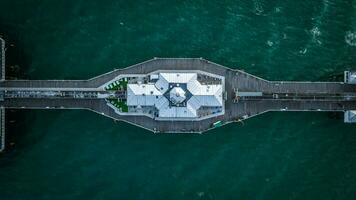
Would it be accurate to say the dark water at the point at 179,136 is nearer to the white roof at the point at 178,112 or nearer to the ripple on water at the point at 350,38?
the ripple on water at the point at 350,38

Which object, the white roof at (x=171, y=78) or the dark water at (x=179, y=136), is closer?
the white roof at (x=171, y=78)

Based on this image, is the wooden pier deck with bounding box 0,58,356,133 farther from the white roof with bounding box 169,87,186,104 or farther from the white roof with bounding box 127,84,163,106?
Result: the white roof with bounding box 169,87,186,104

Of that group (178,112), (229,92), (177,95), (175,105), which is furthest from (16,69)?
(229,92)

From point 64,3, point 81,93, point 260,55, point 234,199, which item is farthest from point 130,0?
point 234,199

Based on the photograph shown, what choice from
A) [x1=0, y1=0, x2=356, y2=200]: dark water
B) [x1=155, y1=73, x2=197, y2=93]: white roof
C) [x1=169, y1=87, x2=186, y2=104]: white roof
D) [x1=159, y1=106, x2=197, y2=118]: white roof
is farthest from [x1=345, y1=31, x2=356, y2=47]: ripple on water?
[x1=169, y1=87, x2=186, y2=104]: white roof

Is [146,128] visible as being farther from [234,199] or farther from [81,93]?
[234,199]

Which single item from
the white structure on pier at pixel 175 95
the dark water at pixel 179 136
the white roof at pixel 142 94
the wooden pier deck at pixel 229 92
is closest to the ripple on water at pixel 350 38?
the dark water at pixel 179 136
